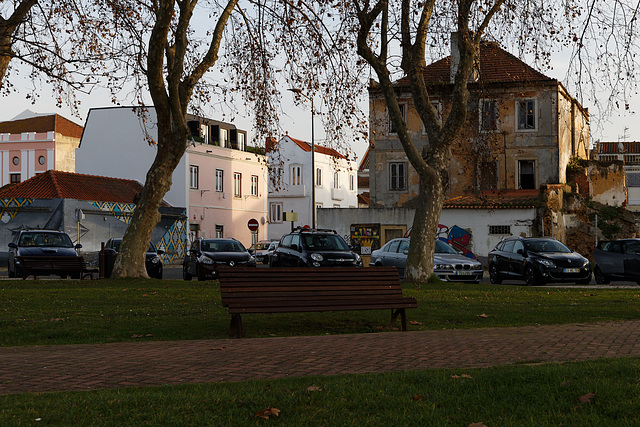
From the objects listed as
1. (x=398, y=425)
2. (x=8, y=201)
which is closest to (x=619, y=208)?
(x=8, y=201)

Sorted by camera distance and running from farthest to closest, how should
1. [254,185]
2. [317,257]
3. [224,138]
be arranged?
[254,185] < [224,138] < [317,257]

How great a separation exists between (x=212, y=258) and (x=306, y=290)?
17.5 meters

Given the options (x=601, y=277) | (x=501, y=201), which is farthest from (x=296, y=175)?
(x=601, y=277)

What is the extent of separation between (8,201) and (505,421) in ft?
150

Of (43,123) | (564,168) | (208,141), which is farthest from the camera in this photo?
(43,123)

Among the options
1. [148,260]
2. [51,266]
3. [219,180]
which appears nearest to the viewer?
[51,266]

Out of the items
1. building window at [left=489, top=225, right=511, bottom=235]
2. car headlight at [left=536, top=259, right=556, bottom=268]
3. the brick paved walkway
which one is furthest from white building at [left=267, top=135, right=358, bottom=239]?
the brick paved walkway

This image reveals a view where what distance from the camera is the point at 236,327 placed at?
37.0 feet

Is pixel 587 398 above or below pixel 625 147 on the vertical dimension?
below

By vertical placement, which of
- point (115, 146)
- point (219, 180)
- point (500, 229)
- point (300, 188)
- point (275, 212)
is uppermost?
point (115, 146)

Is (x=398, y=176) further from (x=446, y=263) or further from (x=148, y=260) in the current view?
(x=446, y=263)

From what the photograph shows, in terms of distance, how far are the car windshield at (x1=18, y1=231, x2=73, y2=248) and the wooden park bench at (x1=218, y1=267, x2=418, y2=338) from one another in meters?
20.3

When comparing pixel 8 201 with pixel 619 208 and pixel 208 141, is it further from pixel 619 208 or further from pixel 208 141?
pixel 619 208

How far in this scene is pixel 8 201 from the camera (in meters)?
47.2
